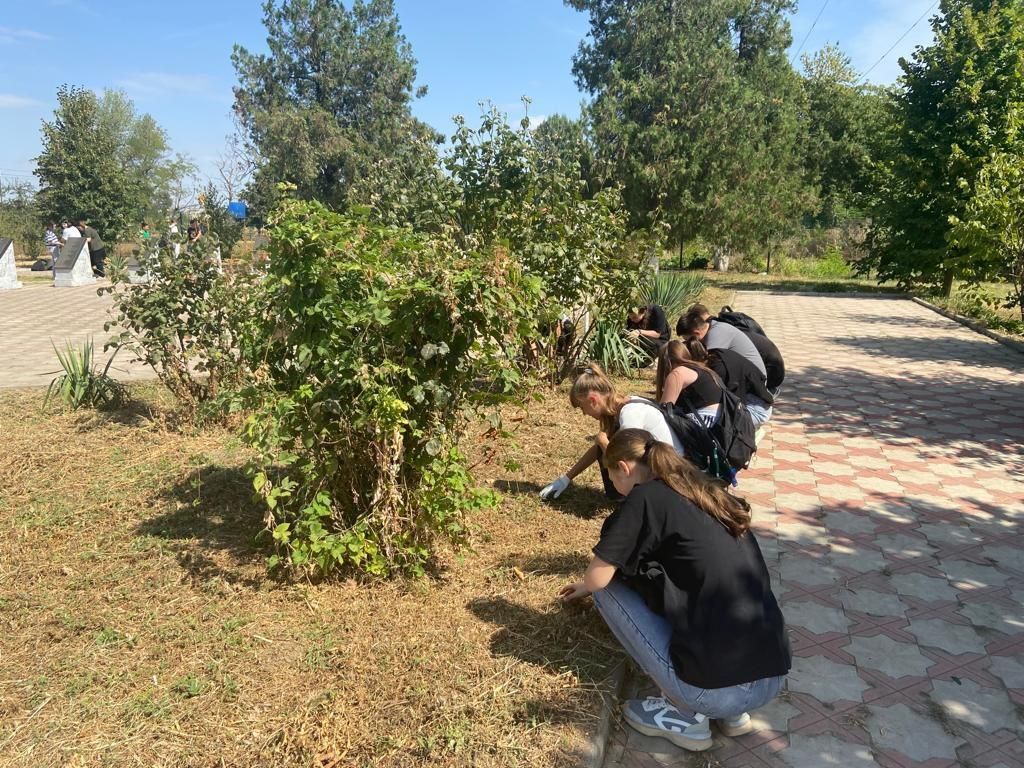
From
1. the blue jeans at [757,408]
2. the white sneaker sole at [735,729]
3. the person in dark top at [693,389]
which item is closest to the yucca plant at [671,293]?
the blue jeans at [757,408]

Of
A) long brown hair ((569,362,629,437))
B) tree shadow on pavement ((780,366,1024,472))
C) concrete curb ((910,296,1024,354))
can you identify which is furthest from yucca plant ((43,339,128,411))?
concrete curb ((910,296,1024,354))

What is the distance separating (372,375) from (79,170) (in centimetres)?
3044

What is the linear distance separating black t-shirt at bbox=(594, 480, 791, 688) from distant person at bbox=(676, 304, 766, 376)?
9.45 feet

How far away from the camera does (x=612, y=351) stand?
832 cm

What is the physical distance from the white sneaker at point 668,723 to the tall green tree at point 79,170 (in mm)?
29810

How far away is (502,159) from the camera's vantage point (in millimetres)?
7355

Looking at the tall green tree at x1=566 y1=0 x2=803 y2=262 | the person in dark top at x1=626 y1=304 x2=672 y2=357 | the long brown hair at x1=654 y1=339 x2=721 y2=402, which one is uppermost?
the tall green tree at x1=566 y1=0 x2=803 y2=262

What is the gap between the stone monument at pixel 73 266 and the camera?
17438mm

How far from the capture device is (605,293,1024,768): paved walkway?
2746 mm

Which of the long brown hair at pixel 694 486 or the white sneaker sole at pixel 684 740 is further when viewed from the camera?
the white sneaker sole at pixel 684 740

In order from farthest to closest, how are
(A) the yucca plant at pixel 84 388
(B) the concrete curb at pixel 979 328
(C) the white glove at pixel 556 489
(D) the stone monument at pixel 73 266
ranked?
(D) the stone monument at pixel 73 266 < (B) the concrete curb at pixel 979 328 < (A) the yucca plant at pixel 84 388 < (C) the white glove at pixel 556 489

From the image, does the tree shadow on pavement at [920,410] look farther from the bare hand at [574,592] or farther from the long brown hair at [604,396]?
the bare hand at [574,592]

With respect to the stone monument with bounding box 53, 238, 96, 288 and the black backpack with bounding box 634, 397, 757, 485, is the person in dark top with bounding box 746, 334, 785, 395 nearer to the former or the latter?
the black backpack with bounding box 634, 397, 757, 485

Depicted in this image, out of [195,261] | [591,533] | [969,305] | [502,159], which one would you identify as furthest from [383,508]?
[969,305]
